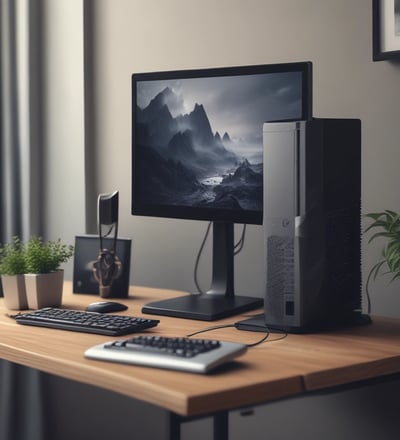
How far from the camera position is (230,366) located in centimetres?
146

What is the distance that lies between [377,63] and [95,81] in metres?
1.05

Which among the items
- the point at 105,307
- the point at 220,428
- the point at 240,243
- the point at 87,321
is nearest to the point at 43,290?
the point at 105,307

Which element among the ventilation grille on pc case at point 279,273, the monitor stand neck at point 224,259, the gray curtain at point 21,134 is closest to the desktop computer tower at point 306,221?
the ventilation grille on pc case at point 279,273

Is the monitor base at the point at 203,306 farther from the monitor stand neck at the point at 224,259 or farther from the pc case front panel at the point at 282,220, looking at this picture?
the pc case front panel at the point at 282,220

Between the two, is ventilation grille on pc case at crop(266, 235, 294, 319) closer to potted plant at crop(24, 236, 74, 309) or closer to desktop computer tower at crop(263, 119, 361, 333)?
desktop computer tower at crop(263, 119, 361, 333)

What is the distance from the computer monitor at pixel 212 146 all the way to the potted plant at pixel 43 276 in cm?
24

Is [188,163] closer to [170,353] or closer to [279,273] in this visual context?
[279,273]

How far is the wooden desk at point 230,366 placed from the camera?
1320 millimetres

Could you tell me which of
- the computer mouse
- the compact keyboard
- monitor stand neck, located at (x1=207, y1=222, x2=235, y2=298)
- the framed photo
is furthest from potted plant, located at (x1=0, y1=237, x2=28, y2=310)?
the framed photo

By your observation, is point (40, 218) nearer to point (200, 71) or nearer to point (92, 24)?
point (92, 24)

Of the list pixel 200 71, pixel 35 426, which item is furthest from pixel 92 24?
pixel 35 426

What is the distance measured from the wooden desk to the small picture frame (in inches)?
13.9

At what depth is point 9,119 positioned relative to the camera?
2.88 meters

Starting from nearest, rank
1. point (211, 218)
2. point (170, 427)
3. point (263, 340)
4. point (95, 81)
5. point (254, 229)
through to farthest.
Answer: point (170, 427) < point (263, 340) < point (211, 218) < point (254, 229) < point (95, 81)
